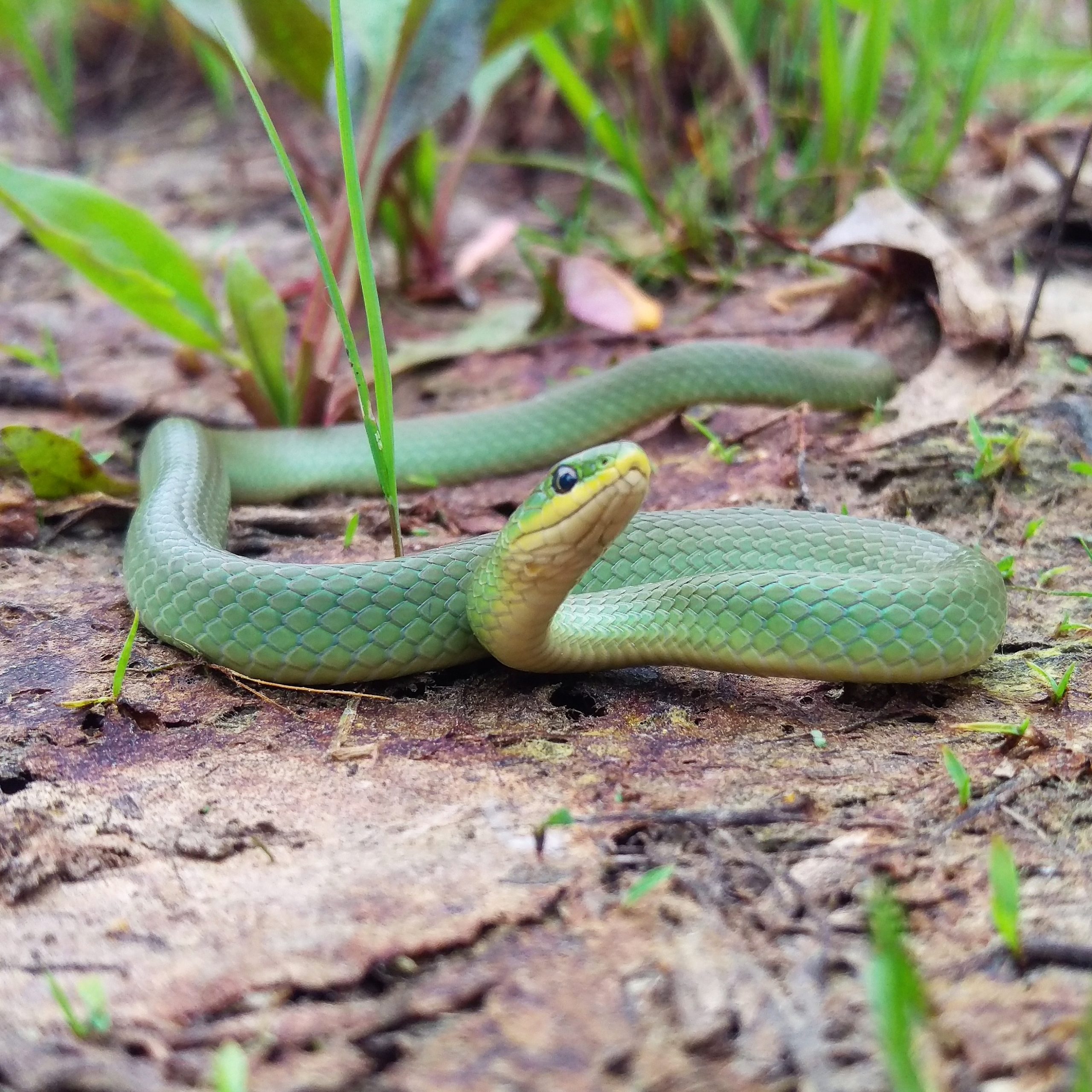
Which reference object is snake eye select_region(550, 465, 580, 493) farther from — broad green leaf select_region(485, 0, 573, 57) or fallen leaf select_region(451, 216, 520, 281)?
fallen leaf select_region(451, 216, 520, 281)

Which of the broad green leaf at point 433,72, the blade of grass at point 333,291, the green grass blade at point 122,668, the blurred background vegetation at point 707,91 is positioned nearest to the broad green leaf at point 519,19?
the blurred background vegetation at point 707,91

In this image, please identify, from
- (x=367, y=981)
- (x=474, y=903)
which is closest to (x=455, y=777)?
(x=474, y=903)

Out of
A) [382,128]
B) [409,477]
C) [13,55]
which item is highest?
[13,55]

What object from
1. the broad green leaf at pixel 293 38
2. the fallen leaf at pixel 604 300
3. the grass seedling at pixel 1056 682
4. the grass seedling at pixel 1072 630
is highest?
the broad green leaf at pixel 293 38

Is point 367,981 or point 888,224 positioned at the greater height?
point 888,224

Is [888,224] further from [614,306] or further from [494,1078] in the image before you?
[494,1078]

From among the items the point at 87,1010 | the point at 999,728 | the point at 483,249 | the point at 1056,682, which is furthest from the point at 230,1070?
the point at 483,249

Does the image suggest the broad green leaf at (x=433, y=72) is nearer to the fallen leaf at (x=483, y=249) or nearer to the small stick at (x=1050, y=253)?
the fallen leaf at (x=483, y=249)
